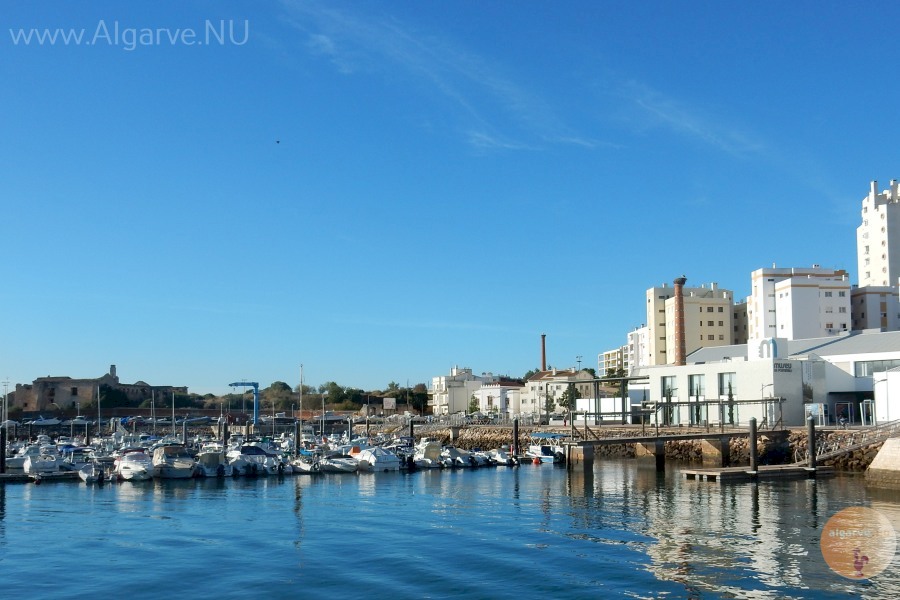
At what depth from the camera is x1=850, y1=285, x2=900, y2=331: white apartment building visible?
11675cm

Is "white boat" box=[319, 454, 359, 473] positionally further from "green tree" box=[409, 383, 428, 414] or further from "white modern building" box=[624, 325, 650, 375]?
"green tree" box=[409, 383, 428, 414]

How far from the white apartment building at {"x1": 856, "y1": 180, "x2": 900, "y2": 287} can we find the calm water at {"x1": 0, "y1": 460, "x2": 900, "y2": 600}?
99541 mm

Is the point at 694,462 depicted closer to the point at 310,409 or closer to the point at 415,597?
the point at 415,597

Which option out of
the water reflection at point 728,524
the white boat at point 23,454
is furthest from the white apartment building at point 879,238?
the white boat at point 23,454

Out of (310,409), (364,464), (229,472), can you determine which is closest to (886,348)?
(364,464)

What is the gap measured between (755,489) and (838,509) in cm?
827

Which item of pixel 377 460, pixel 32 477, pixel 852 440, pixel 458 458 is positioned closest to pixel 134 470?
pixel 32 477

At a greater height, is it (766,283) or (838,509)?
(766,283)

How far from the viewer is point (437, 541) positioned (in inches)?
1249

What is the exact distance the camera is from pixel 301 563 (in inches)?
1106

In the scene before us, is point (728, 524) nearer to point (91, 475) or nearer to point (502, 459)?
point (502, 459)

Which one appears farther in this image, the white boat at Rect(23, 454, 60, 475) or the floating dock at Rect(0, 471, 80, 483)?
the white boat at Rect(23, 454, 60, 475)

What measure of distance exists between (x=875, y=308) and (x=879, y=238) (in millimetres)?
24703

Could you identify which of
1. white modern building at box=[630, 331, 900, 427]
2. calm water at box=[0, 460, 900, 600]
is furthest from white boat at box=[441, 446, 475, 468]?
Result: white modern building at box=[630, 331, 900, 427]
